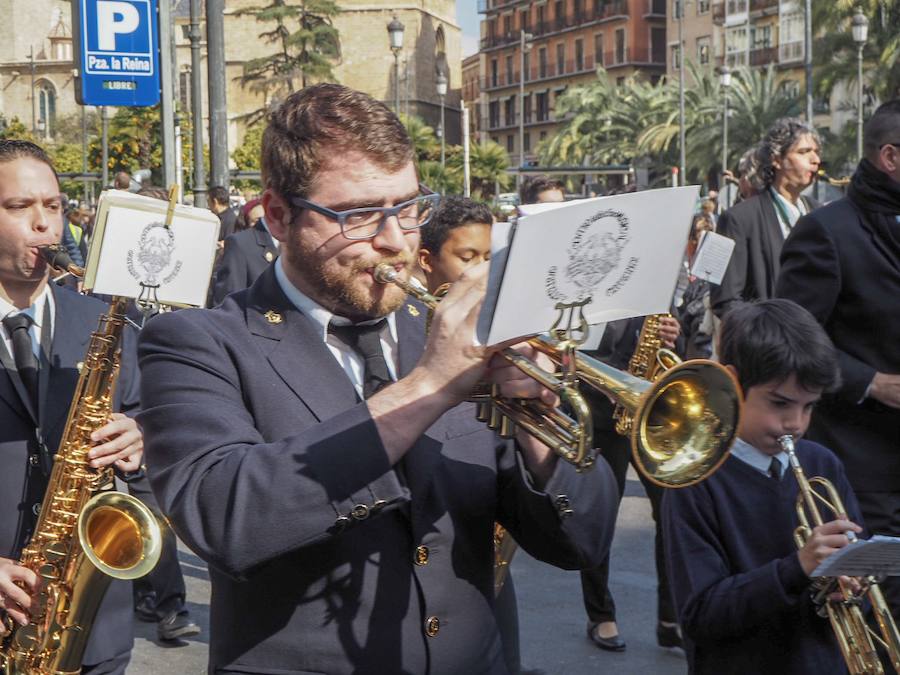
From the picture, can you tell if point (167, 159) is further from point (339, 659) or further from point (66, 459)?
point (339, 659)

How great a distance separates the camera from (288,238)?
8.07 ft

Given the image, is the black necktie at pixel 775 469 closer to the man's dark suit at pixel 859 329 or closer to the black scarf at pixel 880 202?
the man's dark suit at pixel 859 329

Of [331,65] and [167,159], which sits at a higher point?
[331,65]

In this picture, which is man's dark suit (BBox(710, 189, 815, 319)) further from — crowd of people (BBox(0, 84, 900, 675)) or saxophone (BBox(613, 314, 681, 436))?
crowd of people (BBox(0, 84, 900, 675))

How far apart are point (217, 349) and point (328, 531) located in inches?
17.6

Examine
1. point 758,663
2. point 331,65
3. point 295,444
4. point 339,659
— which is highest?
point 331,65

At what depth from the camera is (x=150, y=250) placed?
394 cm

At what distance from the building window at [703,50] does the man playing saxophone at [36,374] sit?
70.8m

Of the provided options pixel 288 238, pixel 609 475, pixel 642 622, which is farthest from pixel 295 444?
pixel 642 622

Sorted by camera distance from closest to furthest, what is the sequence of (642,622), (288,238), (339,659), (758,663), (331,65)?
(339,659) → (288,238) → (758,663) → (642,622) → (331,65)

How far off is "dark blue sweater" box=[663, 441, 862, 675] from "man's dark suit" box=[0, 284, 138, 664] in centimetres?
151

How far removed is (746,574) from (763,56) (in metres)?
69.7

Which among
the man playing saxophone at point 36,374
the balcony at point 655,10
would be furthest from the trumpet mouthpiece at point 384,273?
the balcony at point 655,10

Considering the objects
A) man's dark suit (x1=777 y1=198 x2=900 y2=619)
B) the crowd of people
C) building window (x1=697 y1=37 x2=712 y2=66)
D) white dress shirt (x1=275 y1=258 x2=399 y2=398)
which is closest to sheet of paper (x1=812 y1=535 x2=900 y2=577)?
the crowd of people
